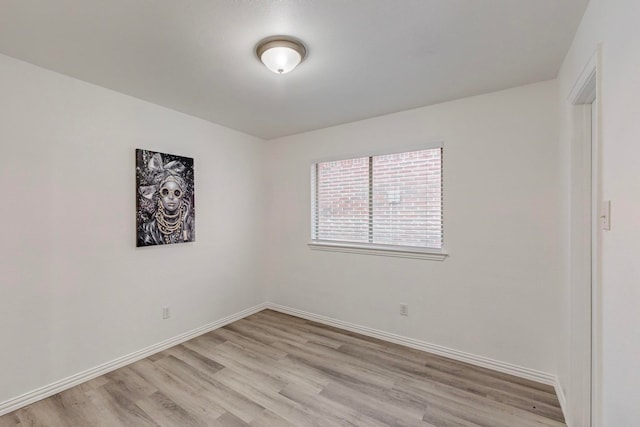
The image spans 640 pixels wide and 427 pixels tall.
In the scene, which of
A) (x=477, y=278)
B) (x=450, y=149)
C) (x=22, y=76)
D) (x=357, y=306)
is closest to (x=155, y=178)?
(x=22, y=76)

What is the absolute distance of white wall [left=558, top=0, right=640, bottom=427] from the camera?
0.95 metres

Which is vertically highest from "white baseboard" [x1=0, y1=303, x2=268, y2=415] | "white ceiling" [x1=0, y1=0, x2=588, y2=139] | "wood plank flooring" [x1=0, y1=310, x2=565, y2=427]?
"white ceiling" [x1=0, y1=0, x2=588, y2=139]

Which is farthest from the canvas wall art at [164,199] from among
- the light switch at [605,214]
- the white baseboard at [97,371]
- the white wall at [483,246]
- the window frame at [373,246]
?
the light switch at [605,214]

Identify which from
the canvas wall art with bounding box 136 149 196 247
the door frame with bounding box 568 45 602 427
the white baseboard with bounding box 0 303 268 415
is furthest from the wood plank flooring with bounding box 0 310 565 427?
the canvas wall art with bounding box 136 149 196 247

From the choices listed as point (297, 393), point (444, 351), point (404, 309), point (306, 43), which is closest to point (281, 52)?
point (306, 43)

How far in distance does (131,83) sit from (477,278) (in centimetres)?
347

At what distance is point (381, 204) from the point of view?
3.28m

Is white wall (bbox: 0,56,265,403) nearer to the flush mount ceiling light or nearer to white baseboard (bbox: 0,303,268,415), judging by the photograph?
white baseboard (bbox: 0,303,268,415)

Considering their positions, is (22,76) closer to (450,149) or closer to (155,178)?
(155,178)

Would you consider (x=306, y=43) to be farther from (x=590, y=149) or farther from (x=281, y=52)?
(x=590, y=149)

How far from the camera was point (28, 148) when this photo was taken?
2.11m

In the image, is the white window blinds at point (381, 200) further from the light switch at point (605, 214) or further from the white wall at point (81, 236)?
the light switch at point (605, 214)

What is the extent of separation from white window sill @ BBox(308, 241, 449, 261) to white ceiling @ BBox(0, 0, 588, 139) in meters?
1.49

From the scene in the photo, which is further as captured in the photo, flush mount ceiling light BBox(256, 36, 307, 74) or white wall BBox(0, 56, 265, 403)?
white wall BBox(0, 56, 265, 403)
